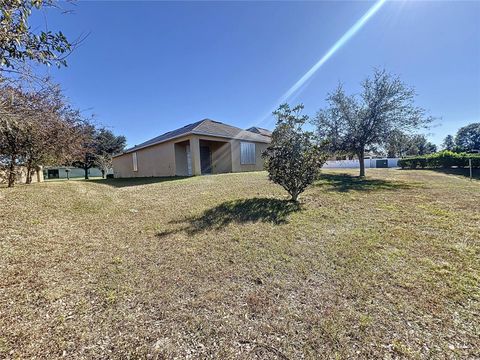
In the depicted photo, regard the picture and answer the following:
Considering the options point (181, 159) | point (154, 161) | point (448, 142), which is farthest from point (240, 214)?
point (448, 142)

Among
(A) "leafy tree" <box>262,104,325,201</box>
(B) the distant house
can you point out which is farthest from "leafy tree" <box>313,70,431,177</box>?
(B) the distant house

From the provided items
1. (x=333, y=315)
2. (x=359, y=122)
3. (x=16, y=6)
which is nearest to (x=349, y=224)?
(x=333, y=315)

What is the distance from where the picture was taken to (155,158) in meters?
18.9

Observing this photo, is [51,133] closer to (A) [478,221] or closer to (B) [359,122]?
(A) [478,221]

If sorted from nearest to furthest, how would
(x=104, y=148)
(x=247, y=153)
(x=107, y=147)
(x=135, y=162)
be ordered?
(x=247, y=153)
(x=135, y=162)
(x=104, y=148)
(x=107, y=147)

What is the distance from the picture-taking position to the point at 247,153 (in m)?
18.7

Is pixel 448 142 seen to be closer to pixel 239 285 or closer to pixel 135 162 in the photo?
pixel 135 162

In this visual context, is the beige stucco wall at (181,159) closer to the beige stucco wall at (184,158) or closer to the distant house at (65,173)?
the beige stucco wall at (184,158)

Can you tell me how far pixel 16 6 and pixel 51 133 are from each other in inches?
369

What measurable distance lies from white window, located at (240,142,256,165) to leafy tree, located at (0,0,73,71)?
15790 mm

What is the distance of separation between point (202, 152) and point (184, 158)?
1.91 meters

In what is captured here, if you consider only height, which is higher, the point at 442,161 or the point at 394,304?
the point at 442,161

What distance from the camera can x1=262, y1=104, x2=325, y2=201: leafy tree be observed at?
6547 millimetres

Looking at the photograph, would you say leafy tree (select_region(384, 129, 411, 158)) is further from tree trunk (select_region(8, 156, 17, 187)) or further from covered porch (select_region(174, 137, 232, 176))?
tree trunk (select_region(8, 156, 17, 187))
